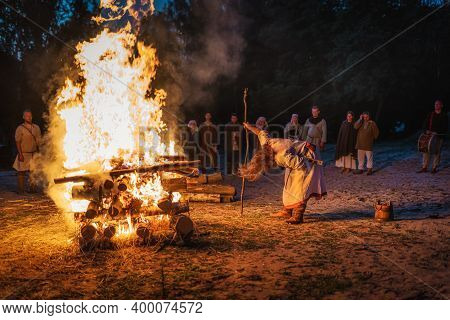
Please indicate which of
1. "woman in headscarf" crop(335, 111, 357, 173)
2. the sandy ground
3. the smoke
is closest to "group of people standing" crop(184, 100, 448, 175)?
"woman in headscarf" crop(335, 111, 357, 173)

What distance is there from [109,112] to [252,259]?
403cm

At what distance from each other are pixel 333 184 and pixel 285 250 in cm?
629

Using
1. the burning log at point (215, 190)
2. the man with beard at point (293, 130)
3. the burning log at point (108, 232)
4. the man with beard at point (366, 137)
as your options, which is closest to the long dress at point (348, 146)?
the man with beard at point (366, 137)

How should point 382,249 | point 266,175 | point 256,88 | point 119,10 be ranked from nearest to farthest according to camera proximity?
point 382,249
point 119,10
point 266,175
point 256,88

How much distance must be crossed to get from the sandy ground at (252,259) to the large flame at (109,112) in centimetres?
121

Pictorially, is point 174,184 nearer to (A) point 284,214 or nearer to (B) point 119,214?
(B) point 119,214

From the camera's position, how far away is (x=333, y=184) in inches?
450

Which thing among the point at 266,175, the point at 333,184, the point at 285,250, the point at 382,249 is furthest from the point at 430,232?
the point at 266,175

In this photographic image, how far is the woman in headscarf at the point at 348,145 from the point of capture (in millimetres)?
13438

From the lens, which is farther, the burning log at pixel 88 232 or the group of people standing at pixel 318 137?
the group of people standing at pixel 318 137

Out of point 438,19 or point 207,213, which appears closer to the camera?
point 207,213

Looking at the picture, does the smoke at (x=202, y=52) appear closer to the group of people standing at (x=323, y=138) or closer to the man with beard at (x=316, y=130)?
the group of people standing at (x=323, y=138)
